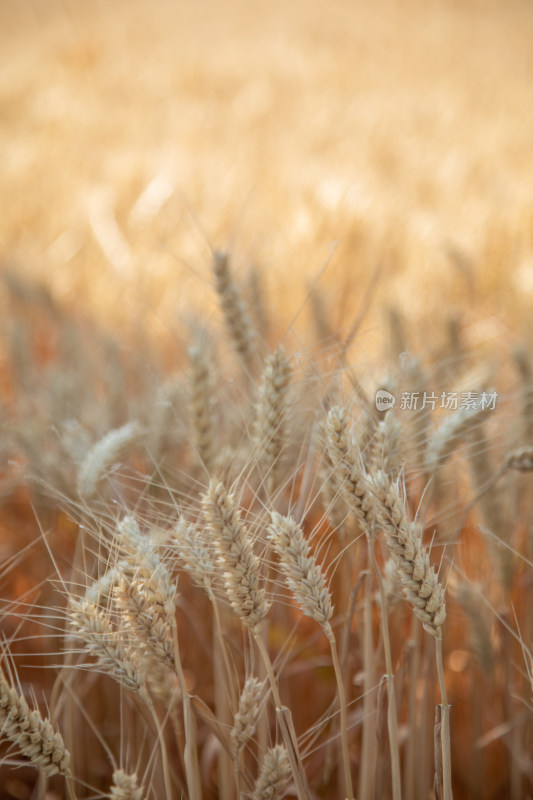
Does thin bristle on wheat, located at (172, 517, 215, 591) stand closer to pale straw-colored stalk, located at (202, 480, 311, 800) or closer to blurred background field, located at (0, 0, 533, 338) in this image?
pale straw-colored stalk, located at (202, 480, 311, 800)

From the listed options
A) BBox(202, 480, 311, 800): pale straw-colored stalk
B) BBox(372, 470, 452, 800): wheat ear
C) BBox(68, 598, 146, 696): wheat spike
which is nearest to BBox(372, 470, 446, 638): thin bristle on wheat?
BBox(372, 470, 452, 800): wheat ear

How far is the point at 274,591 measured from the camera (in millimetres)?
661

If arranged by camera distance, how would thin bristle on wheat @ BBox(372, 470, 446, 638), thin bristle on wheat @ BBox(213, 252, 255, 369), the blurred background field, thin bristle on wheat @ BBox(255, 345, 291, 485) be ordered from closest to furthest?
thin bristle on wheat @ BBox(372, 470, 446, 638) → thin bristle on wheat @ BBox(255, 345, 291, 485) → thin bristle on wheat @ BBox(213, 252, 255, 369) → the blurred background field

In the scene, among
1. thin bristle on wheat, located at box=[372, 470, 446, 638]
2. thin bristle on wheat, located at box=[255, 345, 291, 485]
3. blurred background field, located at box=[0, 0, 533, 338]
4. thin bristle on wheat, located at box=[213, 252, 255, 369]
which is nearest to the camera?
thin bristle on wheat, located at box=[372, 470, 446, 638]

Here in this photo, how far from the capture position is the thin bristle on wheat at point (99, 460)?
643mm

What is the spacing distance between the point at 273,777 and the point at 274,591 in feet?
0.68

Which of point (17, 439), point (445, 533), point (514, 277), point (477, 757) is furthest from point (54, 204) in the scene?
point (477, 757)

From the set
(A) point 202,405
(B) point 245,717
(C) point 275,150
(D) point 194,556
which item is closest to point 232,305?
(A) point 202,405

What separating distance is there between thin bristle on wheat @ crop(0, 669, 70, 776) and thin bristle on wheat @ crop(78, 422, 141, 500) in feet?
0.76

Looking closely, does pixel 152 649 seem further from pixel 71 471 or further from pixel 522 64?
pixel 522 64

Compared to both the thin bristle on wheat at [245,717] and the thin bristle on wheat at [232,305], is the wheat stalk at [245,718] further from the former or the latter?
the thin bristle on wheat at [232,305]

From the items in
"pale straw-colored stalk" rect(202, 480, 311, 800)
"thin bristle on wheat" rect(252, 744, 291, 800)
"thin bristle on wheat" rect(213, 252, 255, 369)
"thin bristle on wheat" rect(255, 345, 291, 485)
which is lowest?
"thin bristle on wheat" rect(252, 744, 291, 800)

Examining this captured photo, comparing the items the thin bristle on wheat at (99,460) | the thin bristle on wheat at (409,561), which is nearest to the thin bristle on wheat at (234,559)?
the thin bristle on wheat at (409,561)

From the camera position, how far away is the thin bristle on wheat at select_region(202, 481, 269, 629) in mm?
426
